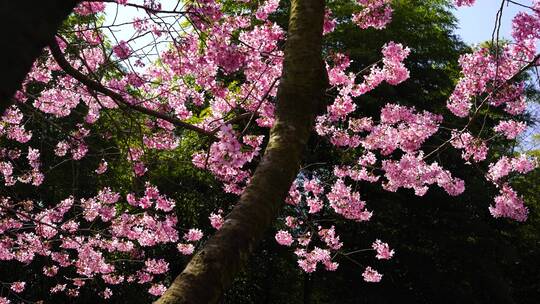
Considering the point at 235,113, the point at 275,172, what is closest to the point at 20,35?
the point at 275,172

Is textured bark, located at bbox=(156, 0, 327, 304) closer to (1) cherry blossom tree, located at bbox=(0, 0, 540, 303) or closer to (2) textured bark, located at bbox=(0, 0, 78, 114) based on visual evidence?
(1) cherry blossom tree, located at bbox=(0, 0, 540, 303)

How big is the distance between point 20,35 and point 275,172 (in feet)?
3.84

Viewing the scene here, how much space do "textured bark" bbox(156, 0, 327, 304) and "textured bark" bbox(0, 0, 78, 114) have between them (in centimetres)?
75

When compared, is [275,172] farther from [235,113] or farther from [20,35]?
[235,113]

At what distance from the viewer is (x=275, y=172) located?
1834 millimetres

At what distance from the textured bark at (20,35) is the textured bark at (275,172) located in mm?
752

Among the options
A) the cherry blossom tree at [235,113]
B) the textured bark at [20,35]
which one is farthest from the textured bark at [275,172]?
the textured bark at [20,35]

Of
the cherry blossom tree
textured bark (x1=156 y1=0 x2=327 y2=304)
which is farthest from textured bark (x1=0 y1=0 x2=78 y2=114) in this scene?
textured bark (x1=156 y1=0 x2=327 y2=304)

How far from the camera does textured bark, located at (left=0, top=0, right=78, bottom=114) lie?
2.47 ft

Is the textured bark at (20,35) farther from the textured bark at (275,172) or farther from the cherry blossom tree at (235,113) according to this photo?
the textured bark at (275,172)

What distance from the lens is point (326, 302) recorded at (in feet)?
57.6

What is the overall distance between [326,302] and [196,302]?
17147 mm

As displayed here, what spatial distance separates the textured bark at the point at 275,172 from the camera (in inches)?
55.7

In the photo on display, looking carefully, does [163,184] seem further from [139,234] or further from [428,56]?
[428,56]
